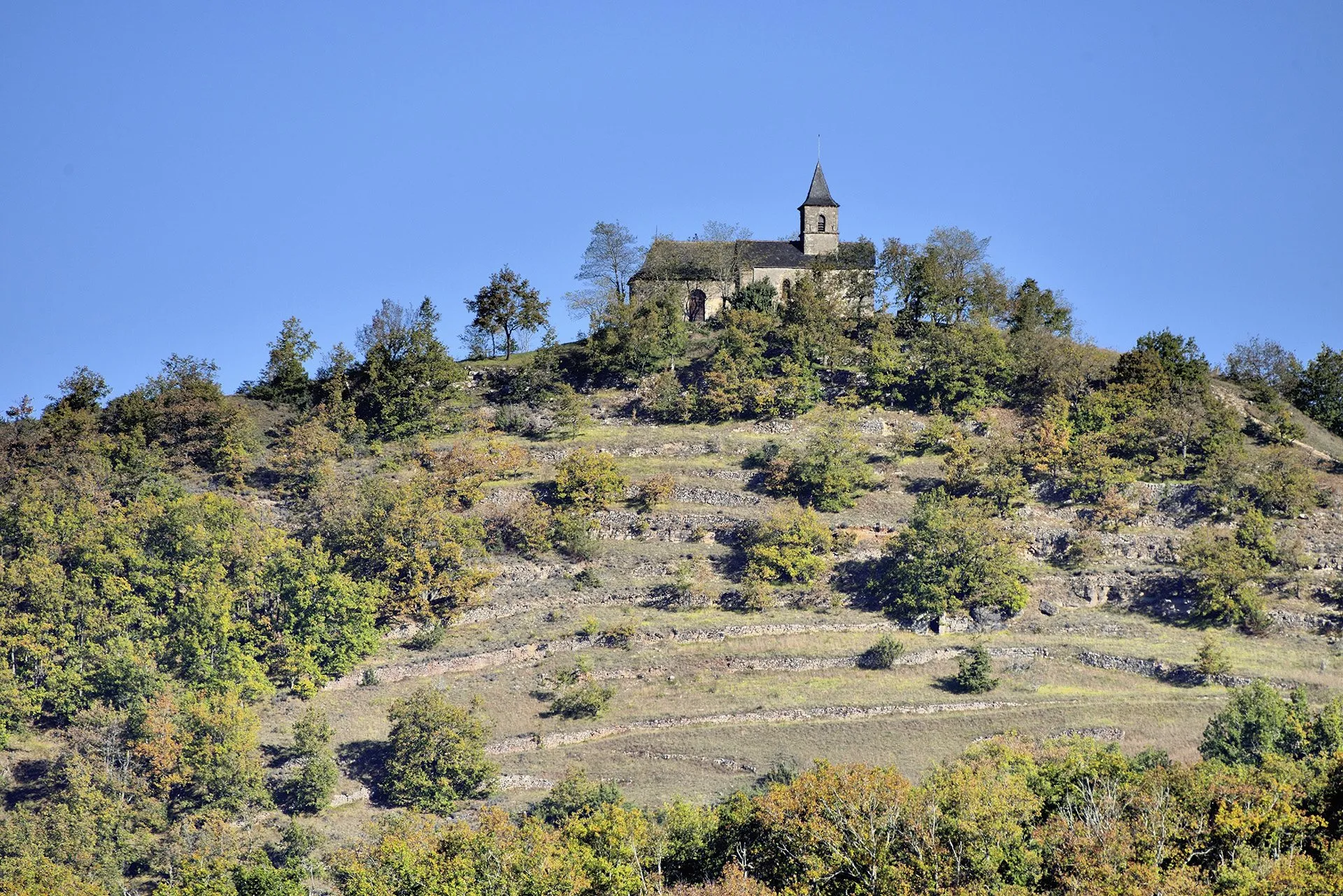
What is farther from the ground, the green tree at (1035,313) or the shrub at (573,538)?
the green tree at (1035,313)

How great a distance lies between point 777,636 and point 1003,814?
2692 cm

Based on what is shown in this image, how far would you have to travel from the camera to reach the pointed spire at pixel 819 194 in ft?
367

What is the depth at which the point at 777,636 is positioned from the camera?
266 ft

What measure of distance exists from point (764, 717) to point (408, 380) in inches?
1325

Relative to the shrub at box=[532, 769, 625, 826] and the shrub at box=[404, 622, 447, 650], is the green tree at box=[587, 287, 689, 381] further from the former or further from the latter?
the shrub at box=[532, 769, 625, 826]

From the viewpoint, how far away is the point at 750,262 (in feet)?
364

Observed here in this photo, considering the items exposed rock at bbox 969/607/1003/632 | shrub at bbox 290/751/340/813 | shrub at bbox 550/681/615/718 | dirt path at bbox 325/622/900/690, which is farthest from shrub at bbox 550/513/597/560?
shrub at bbox 290/751/340/813

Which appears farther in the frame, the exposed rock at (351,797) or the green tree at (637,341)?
the green tree at (637,341)

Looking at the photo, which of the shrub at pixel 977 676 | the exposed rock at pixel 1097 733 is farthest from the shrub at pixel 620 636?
the exposed rock at pixel 1097 733

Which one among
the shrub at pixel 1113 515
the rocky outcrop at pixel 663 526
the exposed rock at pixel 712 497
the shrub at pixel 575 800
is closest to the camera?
the shrub at pixel 575 800

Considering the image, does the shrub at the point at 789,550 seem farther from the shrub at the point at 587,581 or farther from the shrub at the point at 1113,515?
the shrub at the point at 1113,515

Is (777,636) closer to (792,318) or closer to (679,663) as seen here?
(679,663)

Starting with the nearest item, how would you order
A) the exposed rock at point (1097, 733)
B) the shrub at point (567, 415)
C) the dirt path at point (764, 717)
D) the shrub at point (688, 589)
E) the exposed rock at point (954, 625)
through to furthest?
1. the exposed rock at point (1097, 733)
2. the dirt path at point (764, 717)
3. the exposed rock at point (954, 625)
4. the shrub at point (688, 589)
5. the shrub at point (567, 415)

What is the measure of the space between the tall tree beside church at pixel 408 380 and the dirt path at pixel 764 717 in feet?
92.0
